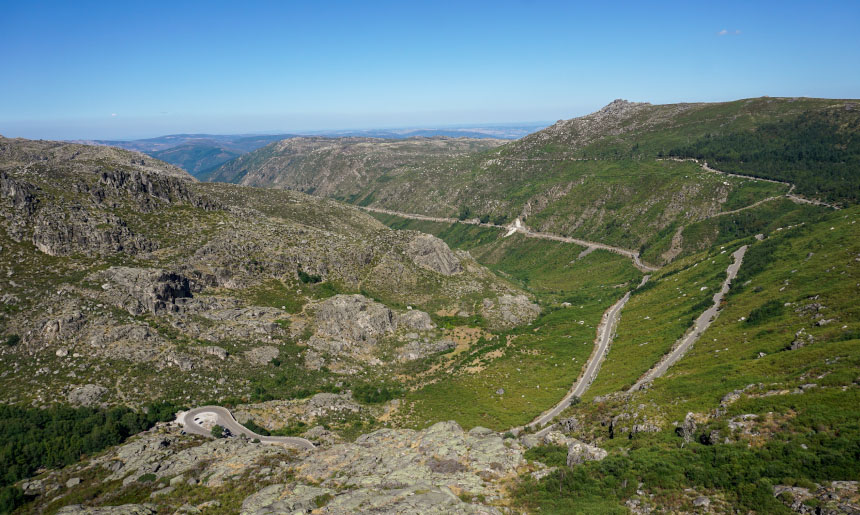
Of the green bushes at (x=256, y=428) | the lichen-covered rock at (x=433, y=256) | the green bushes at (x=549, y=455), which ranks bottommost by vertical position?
the green bushes at (x=256, y=428)

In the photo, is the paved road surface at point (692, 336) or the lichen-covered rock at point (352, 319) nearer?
the paved road surface at point (692, 336)

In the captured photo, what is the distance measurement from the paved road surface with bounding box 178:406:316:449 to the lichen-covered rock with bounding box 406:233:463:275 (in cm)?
8429

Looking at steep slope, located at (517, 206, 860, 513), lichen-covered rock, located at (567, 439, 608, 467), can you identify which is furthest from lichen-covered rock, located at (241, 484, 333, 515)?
lichen-covered rock, located at (567, 439, 608, 467)

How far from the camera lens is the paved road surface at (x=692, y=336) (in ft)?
278

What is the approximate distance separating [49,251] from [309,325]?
69.3 metres

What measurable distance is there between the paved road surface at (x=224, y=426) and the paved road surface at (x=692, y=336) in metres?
65.6

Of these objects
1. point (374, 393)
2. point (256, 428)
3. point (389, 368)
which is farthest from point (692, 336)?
point (256, 428)

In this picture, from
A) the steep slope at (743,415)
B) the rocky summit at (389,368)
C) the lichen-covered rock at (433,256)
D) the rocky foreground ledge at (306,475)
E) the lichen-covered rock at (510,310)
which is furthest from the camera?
the lichen-covered rock at (433,256)

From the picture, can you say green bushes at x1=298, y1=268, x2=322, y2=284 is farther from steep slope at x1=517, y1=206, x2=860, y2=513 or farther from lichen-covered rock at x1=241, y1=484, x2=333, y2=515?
steep slope at x1=517, y1=206, x2=860, y2=513

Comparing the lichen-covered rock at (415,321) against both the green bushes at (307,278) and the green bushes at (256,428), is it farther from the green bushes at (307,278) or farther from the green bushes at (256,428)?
the green bushes at (256,428)

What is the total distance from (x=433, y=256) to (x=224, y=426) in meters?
91.8

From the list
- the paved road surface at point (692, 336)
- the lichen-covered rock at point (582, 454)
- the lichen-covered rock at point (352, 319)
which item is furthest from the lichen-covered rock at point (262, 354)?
the paved road surface at point (692, 336)

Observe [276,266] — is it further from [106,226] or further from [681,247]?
[681,247]

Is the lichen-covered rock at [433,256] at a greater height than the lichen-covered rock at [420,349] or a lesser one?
greater
